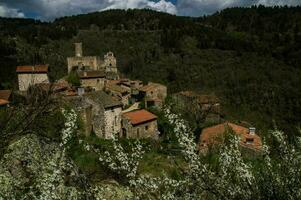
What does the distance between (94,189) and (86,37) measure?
273 feet

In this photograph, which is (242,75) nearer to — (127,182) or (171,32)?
(171,32)

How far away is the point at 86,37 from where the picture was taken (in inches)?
3423

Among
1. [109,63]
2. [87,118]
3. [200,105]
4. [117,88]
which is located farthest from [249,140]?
[109,63]

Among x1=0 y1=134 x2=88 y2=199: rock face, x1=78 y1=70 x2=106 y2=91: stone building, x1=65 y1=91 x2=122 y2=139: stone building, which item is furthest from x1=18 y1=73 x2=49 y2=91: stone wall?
x1=78 y1=70 x2=106 y2=91: stone building

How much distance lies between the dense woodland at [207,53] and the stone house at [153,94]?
8486 mm

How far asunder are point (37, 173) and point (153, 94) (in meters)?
36.0

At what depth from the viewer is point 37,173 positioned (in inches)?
244

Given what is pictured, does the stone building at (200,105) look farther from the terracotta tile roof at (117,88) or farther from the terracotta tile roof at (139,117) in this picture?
the terracotta tile roof at (117,88)

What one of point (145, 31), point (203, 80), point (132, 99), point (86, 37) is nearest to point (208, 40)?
point (145, 31)

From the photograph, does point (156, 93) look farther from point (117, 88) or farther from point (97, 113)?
point (97, 113)

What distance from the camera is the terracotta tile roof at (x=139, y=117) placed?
30.4 m

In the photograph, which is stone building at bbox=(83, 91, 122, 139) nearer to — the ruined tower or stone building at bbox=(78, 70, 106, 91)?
stone building at bbox=(78, 70, 106, 91)

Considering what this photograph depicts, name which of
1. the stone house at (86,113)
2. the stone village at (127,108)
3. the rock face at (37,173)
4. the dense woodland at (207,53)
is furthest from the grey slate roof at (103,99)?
the rock face at (37,173)

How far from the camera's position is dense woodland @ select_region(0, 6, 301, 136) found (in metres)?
54.9
